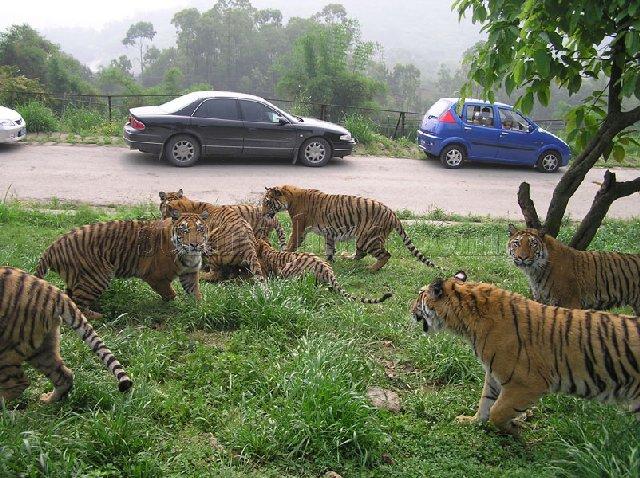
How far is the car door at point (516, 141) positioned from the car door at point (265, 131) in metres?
6.16

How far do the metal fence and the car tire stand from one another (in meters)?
4.51

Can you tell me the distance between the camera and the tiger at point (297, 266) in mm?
7297

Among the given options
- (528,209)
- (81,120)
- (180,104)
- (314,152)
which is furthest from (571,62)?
(81,120)

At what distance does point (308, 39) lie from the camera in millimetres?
24234

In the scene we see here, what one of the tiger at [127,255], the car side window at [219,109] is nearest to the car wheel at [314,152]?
the car side window at [219,109]

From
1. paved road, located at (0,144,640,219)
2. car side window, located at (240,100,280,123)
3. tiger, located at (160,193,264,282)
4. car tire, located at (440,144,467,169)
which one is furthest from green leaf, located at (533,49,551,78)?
car tire, located at (440,144,467,169)

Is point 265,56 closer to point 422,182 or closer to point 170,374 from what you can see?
point 422,182

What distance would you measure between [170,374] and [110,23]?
188866mm

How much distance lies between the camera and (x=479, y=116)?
18359 millimetres

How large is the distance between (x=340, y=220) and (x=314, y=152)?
828 centimetres

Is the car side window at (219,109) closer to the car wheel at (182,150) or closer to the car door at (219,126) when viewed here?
the car door at (219,126)

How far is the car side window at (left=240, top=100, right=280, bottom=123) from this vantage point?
53.8 feet

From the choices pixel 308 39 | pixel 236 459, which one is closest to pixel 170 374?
pixel 236 459

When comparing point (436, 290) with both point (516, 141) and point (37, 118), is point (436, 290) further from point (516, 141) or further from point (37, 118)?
point (37, 118)
